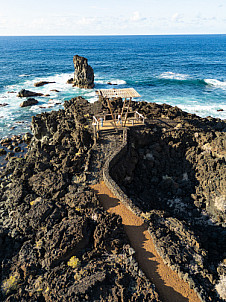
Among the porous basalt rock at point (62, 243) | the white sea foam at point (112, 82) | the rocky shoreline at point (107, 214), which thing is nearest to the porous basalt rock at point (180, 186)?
the rocky shoreline at point (107, 214)

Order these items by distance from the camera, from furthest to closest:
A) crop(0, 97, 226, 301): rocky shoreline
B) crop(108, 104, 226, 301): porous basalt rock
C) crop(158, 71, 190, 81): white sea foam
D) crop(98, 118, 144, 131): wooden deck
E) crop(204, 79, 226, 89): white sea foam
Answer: crop(158, 71, 190, 81): white sea foam → crop(204, 79, 226, 89): white sea foam → crop(98, 118, 144, 131): wooden deck → crop(108, 104, 226, 301): porous basalt rock → crop(0, 97, 226, 301): rocky shoreline

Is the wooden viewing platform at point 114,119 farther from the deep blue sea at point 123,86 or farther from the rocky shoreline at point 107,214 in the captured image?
the deep blue sea at point 123,86

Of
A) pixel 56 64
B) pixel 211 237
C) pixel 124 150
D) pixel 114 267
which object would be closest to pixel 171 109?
pixel 124 150

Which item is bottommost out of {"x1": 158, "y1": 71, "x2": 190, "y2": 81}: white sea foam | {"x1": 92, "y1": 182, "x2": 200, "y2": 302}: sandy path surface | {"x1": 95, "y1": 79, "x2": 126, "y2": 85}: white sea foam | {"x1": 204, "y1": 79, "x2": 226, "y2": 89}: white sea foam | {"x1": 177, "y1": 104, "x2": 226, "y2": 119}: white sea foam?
{"x1": 92, "y1": 182, "x2": 200, "y2": 302}: sandy path surface

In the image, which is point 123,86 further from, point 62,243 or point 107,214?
point 62,243

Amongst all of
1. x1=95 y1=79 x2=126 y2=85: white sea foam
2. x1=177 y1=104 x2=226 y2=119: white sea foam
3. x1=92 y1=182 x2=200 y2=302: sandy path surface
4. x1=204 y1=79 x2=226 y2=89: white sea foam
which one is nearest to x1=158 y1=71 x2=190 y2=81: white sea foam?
x1=204 y1=79 x2=226 y2=89: white sea foam

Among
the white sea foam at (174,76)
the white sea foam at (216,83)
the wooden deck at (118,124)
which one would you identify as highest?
the white sea foam at (174,76)

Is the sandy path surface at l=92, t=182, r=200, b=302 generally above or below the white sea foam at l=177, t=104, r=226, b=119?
below

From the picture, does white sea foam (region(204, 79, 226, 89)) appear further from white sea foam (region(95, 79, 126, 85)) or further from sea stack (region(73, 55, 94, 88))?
sea stack (region(73, 55, 94, 88))
